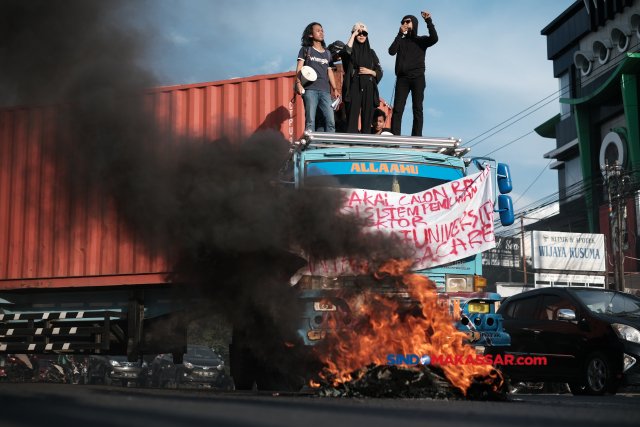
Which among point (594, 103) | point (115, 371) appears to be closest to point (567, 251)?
point (594, 103)

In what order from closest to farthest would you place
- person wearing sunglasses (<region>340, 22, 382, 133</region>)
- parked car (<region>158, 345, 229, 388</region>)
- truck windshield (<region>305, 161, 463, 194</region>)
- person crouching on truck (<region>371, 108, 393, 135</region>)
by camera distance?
truck windshield (<region>305, 161, 463, 194</region>)
person wearing sunglasses (<region>340, 22, 382, 133</region>)
person crouching on truck (<region>371, 108, 393, 135</region>)
parked car (<region>158, 345, 229, 388</region>)

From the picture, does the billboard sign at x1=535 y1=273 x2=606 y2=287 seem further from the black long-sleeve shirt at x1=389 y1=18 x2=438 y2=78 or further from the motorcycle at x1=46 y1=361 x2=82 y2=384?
the black long-sleeve shirt at x1=389 y1=18 x2=438 y2=78

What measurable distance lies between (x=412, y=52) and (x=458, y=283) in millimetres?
4200

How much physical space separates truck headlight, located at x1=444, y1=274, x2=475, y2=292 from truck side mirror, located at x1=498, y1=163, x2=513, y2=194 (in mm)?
1131

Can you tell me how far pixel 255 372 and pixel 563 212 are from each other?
43268 millimetres

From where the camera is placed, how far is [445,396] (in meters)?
5.84

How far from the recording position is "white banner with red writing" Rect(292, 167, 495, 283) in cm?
682

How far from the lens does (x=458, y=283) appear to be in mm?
6898

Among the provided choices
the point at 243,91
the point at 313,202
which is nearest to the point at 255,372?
the point at 313,202

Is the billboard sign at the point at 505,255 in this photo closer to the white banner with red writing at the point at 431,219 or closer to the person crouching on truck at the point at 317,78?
the person crouching on truck at the point at 317,78

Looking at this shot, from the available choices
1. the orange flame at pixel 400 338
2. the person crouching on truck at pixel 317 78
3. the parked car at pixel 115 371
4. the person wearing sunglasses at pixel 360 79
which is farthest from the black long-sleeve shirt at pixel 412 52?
the parked car at pixel 115 371

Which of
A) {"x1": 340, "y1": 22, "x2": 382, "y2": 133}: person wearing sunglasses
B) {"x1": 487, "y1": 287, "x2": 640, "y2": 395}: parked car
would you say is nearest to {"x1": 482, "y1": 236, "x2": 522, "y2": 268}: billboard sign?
{"x1": 487, "y1": 287, "x2": 640, "y2": 395}: parked car

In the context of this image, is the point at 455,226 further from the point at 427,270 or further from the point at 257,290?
the point at 257,290

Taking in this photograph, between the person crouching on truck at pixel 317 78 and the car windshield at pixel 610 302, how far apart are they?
4111 millimetres
